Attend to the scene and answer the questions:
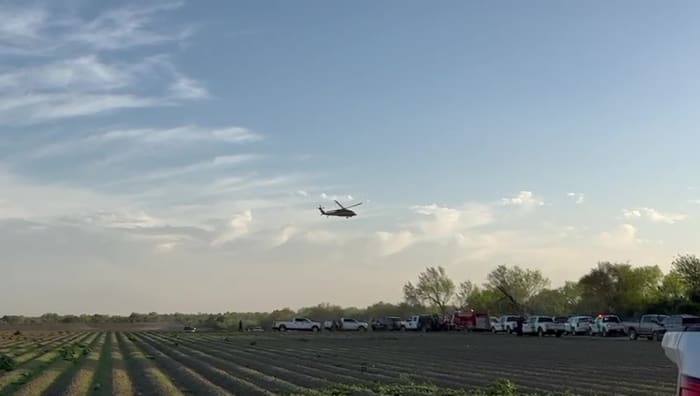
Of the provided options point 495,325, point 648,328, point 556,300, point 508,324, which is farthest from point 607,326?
point 556,300

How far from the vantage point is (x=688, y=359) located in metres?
3.09

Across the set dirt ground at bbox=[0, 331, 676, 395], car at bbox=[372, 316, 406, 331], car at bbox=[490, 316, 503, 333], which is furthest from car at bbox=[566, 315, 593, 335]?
car at bbox=[372, 316, 406, 331]

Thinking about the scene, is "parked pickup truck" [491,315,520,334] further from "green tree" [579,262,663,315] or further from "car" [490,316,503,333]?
"green tree" [579,262,663,315]

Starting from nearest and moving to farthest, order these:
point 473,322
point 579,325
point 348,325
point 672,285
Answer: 1. point 579,325
2. point 473,322
3. point 348,325
4. point 672,285

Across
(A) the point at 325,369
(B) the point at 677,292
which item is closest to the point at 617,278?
(B) the point at 677,292

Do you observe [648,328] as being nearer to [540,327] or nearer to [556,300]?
[540,327]

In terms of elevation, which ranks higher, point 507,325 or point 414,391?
point 507,325

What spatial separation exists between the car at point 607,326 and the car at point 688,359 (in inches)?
2311

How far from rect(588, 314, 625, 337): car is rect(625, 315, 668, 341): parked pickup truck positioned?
5.95 ft

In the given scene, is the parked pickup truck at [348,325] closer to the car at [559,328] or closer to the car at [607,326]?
the car at [559,328]

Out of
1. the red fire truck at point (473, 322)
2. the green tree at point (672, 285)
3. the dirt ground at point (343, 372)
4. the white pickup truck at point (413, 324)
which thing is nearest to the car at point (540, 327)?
the red fire truck at point (473, 322)

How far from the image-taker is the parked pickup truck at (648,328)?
172 ft

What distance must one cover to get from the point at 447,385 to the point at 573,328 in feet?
145

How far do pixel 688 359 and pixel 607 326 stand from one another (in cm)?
5988
